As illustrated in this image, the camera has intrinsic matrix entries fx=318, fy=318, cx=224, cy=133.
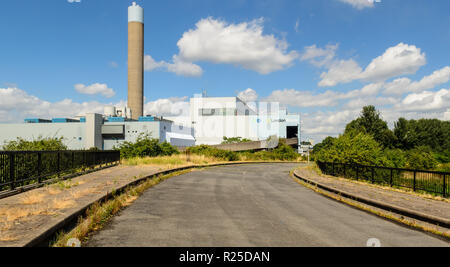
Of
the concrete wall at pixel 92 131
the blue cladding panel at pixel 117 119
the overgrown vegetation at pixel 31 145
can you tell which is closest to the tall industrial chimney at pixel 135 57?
the blue cladding panel at pixel 117 119

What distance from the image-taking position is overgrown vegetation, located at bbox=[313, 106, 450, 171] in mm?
→ 26375

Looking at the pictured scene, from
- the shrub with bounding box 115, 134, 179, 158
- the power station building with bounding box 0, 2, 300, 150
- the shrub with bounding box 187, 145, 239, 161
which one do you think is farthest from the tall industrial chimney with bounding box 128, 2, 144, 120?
the shrub with bounding box 115, 134, 179, 158

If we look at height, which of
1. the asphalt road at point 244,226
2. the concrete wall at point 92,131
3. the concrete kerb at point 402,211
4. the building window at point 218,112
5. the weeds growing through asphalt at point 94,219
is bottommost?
the concrete kerb at point 402,211

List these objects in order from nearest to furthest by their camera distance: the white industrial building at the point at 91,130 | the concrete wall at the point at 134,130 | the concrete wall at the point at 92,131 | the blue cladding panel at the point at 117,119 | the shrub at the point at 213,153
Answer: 1. the shrub at the point at 213,153
2. the concrete wall at the point at 92,131
3. the white industrial building at the point at 91,130
4. the concrete wall at the point at 134,130
5. the blue cladding panel at the point at 117,119

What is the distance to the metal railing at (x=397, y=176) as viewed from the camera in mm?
14327

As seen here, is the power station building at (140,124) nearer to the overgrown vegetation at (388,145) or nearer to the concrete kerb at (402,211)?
the overgrown vegetation at (388,145)

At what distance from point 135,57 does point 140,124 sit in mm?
17107

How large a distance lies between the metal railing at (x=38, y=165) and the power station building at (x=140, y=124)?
60652 mm

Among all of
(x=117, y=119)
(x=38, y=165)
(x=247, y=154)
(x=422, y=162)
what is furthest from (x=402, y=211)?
(x=117, y=119)

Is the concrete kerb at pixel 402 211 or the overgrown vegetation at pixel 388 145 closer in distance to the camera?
the concrete kerb at pixel 402 211

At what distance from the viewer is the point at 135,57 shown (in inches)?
3179
